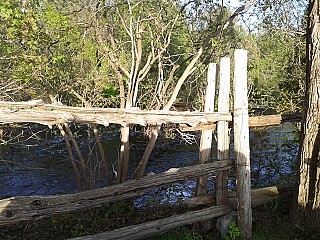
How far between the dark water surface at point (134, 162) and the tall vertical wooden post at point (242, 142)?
5.31 ft

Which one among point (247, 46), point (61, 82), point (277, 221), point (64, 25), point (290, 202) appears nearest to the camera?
point (277, 221)

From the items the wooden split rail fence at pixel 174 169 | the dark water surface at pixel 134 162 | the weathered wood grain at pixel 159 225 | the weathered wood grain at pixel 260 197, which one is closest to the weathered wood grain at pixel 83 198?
the wooden split rail fence at pixel 174 169

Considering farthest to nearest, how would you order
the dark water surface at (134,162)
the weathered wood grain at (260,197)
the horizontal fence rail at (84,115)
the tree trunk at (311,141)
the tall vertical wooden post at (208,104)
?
the dark water surface at (134,162), the weathered wood grain at (260,197), the tall vertical wooden post at (208,104), the tree trunk at (311,141), the horizontal fence rail at (84,115)

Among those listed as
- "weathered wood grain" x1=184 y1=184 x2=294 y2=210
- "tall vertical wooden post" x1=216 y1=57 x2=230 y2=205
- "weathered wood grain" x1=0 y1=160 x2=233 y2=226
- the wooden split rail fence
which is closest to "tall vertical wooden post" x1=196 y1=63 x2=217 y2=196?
the wooden split rail fence

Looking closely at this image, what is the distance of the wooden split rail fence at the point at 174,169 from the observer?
247 cm

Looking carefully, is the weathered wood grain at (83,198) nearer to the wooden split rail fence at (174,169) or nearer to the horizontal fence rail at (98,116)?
the wooden split rail fence at (174,169)

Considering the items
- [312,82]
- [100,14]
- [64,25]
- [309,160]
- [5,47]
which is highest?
[100,14]

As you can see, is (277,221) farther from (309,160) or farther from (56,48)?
(56,48)

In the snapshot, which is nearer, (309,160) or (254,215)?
(309,160)

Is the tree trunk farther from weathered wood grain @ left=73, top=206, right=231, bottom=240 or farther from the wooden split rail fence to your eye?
weathered wood grain @ left=73, top=206, right=231, bottom=240

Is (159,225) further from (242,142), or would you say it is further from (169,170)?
(242,142)

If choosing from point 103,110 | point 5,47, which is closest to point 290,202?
point 103,110

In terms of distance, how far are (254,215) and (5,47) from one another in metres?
4.43

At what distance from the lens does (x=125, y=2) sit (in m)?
4.96
